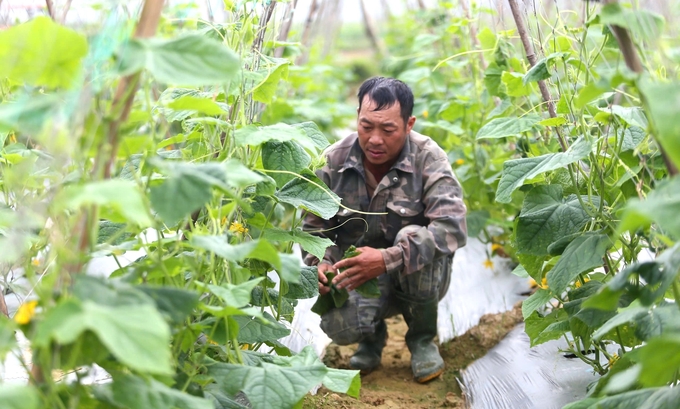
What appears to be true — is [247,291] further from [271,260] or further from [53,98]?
[53,98]

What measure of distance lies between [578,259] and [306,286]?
711mm

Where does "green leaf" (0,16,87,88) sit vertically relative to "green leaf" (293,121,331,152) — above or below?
above

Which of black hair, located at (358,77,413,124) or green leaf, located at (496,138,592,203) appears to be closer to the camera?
green leaf, located at (496,138,592,203)

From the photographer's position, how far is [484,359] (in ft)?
9.23

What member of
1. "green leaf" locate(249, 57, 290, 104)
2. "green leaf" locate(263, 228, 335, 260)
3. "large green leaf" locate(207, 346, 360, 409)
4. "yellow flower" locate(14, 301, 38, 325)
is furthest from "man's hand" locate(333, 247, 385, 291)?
"yellow flower" locate(14, 301, 38, 325)

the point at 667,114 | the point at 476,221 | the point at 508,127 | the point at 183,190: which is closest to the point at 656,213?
the point at 667,114

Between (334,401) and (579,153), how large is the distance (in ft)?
3.44

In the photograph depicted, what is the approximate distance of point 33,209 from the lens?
4.41 ft

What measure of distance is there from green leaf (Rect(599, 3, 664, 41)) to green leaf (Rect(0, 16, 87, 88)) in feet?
3.05

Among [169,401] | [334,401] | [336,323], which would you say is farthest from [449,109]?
[169,401]

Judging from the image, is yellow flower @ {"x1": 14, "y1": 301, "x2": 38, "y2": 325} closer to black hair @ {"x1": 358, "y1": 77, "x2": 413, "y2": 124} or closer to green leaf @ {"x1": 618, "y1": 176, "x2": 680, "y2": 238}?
green leaf @ {"x1": 618, "y1": 176, "x2": 680, "y2": 238}

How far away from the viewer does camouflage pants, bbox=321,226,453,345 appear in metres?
2.72

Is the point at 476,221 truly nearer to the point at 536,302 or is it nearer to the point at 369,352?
the point at 369,352

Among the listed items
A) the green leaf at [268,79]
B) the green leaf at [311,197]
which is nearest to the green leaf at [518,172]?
the green leaf at [311,197]
